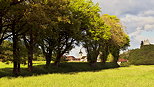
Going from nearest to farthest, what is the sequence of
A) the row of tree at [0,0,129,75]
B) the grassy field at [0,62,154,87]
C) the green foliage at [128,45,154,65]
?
the grassy field at [0,62,154,87] < the row of tree at [0,0,129,75] < the green foliage at [128,45,154,65]

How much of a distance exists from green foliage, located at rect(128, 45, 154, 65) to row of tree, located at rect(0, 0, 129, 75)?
33031 millimetres

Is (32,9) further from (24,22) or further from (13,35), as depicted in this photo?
(13,35)

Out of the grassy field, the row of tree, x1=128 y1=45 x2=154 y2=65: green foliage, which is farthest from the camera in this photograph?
x1=128 y1=45 x2=154 y2=65: green foliage

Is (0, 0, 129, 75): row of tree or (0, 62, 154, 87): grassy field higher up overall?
(0, 0, 129, 75): row of tree

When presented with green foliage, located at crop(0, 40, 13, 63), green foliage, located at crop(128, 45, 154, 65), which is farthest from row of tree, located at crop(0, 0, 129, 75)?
green foliage, located at crop(128, 45, 154, 65)

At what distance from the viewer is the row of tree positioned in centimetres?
2192

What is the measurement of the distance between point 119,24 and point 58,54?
25098 millimetres

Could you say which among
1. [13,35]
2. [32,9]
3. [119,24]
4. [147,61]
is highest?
[119,24]

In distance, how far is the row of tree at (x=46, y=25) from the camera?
21.9 m

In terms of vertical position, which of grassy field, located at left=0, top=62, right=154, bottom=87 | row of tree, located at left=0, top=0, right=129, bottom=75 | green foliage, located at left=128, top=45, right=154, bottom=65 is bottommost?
grassy field, located at left=0, top=62, right=154, bottom=87

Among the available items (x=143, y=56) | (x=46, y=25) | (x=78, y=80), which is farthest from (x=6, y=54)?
(x=143, y=56)

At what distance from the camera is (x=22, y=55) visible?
23.5 m

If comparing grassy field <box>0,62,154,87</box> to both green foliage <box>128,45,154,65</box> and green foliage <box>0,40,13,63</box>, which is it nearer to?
green foliage <box>0,40,13,63</box>

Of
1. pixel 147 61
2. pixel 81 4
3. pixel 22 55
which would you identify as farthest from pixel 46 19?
pixel 147 61
